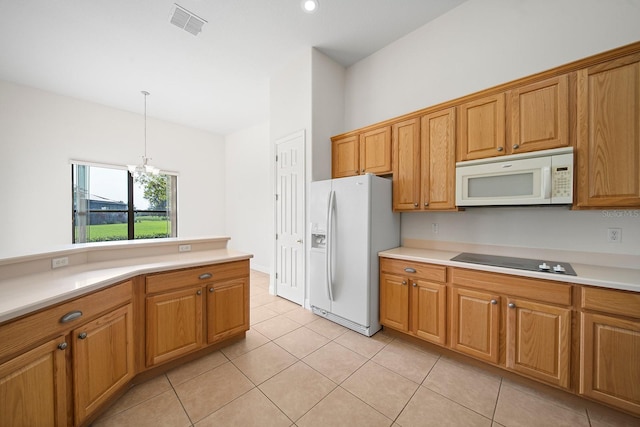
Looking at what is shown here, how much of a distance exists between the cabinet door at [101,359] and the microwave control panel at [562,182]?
323 cm

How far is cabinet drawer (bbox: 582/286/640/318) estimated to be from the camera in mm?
1357

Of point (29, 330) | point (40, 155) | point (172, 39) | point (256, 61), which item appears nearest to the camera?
point (29, 330)

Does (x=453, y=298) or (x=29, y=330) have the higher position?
(x=29, y=330)

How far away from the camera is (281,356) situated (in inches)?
84.7

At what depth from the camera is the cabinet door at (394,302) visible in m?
2.32

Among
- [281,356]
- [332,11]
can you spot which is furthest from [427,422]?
[332,11]

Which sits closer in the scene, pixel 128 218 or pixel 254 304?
pixel 254 304

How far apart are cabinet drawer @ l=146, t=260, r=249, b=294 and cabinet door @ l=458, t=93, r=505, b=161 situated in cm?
240

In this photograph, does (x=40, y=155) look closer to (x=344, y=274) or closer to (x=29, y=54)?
(x=29, y=54)

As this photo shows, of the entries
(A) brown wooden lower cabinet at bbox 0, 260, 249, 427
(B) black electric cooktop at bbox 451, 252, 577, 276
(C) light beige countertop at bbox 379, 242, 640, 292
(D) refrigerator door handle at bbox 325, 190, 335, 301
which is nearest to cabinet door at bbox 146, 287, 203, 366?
(A) brown wooden lower cabinet at bbox 0, 260, 249, 427

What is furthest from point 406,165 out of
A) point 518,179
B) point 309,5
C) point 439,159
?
point 309,5

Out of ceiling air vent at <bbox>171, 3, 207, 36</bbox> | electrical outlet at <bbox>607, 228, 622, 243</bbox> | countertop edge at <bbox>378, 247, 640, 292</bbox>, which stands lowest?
countertop edge at <bbox>378, 247, 640, 292</bbox>

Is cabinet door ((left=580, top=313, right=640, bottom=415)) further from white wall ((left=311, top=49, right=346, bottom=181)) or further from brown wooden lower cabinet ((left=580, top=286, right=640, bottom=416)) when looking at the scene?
white wall ((left=311, top=49, right=346, bottom=181))

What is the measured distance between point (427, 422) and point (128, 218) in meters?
6.11
